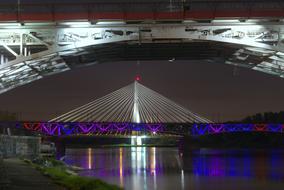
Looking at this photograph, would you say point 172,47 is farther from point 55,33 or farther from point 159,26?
point 55,33

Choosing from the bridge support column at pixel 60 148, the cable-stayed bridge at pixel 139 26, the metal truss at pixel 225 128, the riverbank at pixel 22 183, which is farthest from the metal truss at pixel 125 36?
the metal truss at pixel 225 128

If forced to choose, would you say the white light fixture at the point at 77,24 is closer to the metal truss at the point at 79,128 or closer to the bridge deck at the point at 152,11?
the bridge deck at the point at 152,11

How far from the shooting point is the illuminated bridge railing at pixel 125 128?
12675cm

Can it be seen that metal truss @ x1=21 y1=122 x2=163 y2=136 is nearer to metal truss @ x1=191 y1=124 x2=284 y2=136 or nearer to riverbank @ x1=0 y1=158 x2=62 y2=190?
metal truss @ x1=191 y1=124 x2=284 y2=136

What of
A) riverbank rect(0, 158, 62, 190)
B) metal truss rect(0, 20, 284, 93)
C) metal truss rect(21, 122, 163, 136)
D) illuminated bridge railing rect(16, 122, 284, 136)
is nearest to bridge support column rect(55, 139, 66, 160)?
metal truss rect(21, 122, 163, 136)

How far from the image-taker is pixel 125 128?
131750 millimetres

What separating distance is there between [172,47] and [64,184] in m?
29.4

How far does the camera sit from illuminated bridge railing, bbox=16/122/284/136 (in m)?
127

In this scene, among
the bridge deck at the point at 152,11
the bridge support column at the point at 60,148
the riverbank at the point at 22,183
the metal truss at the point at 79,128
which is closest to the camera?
the riverbank at the point at 22,183

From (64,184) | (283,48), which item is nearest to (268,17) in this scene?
(283,48)

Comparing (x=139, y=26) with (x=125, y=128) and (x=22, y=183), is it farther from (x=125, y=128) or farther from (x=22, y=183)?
(x=125, y=128)

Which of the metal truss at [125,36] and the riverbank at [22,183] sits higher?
the metal truss at [125,36]

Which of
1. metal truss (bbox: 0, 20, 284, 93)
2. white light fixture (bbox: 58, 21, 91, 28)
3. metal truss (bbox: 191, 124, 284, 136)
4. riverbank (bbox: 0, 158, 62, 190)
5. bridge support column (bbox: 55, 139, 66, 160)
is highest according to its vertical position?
white light fixture (bbox: 58, 21, 91, 28)

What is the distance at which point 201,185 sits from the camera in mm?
52562
